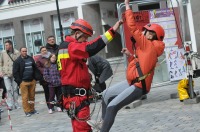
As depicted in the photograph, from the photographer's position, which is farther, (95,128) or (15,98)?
(15,98)

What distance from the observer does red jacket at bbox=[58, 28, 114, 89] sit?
595 centimetres

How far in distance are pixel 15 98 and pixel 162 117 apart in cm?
595

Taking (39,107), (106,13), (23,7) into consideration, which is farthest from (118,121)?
(23,7)

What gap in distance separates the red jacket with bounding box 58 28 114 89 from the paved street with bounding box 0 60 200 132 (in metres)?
2.82

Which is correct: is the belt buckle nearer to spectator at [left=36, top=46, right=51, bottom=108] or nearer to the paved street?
the paved street

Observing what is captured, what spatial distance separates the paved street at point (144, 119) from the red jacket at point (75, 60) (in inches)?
111

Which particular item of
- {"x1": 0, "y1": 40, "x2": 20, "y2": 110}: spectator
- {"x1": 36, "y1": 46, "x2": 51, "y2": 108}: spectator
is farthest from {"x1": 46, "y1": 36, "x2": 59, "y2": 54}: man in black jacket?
{"x1": 0, "y1": 40, "x2": 20, "y2": 110}: spectator

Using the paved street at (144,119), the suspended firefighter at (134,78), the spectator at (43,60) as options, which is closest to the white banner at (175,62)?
the paved street at (144,119)

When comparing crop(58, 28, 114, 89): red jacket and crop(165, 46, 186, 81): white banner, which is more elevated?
crop(58, 28, 114, 89): red jacket

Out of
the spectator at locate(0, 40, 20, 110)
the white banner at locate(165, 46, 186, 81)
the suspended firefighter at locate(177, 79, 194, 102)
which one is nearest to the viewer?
the suspended firefighter at locate(177, 79, 194, 102)

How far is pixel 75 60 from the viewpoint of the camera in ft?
20.1

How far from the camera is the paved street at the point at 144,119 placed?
8961 millimetres

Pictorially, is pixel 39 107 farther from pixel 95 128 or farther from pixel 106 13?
pixel 106 13

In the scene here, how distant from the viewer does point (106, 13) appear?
34.4 m
